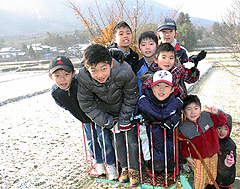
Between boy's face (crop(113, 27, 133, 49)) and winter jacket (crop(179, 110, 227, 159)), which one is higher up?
boy's face (crop(113, 27, 133, 49))

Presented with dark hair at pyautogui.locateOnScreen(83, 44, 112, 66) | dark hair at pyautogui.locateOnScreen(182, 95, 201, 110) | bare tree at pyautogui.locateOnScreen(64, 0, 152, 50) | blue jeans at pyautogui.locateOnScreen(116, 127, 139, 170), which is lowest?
blue jeans at pyautogui.locateOnScreen(116, 127, 139, 170)

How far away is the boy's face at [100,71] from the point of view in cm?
195

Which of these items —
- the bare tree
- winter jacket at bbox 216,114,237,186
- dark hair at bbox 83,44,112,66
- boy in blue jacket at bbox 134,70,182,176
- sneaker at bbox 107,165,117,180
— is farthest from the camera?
the bare tree

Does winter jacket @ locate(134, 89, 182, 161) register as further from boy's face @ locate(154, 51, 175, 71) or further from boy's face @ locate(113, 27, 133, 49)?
boy's face @ locate(113, 27, 133, 49)

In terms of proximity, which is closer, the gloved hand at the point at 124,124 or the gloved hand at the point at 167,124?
the gloved hand at the point at 167,124

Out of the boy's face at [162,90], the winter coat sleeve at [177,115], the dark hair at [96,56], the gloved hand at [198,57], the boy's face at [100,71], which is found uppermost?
the dark hair at [96,56]

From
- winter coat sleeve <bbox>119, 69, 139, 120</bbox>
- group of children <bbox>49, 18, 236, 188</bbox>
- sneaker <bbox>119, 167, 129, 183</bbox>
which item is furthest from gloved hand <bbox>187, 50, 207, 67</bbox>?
sneaker <bbox>119, 167, 129, 183</bbox>

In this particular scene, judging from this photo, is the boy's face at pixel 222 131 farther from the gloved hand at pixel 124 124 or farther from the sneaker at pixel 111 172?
the sneaker at pixel 111 172

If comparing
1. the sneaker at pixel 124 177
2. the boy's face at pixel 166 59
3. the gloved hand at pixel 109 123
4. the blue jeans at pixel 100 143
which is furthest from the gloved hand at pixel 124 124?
the boy's face at pixel 166 59

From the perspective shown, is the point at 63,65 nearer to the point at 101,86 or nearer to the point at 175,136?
the point at 101,86

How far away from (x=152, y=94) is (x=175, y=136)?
632mm

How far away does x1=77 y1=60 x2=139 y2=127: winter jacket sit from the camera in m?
2.07

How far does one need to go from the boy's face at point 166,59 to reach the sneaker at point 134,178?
1.42 metres

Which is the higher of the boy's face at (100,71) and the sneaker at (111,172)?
the boy's face at (100,71)
